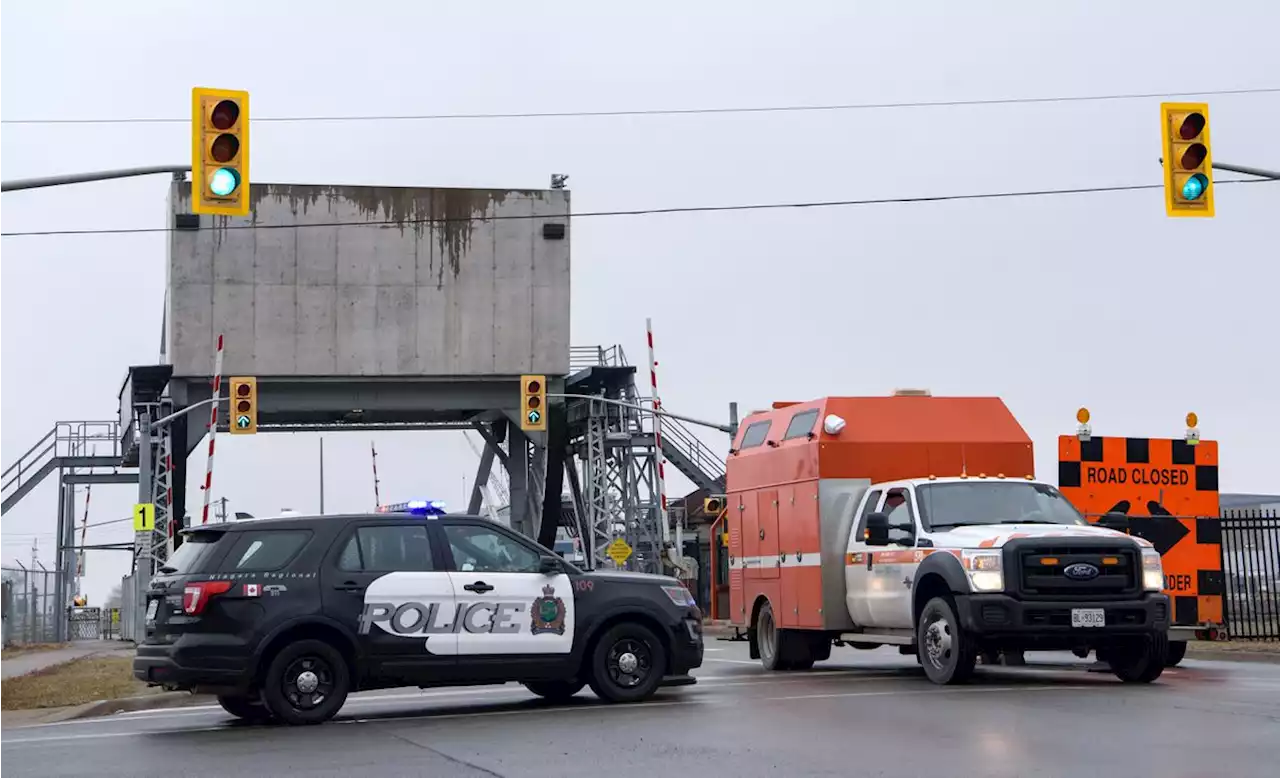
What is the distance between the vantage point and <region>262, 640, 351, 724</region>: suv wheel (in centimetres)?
1365

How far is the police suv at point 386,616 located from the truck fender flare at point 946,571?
7.60ft

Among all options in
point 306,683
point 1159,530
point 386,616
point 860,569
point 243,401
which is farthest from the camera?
point 243,401

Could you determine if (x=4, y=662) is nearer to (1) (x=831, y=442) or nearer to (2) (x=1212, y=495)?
(1) (x=831, y=442)

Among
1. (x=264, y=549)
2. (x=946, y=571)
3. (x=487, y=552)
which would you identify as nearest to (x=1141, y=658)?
(x=946, y=571)

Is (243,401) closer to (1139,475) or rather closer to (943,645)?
(1139,475)

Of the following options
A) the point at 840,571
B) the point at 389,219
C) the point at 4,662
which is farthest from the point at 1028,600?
the point at 389,219

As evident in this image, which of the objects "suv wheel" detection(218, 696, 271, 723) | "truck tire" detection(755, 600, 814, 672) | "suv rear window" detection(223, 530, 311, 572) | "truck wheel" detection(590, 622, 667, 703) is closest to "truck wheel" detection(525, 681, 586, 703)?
"truck wheel" detection(590, 622, 667, 703)

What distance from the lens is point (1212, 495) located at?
70.1ft

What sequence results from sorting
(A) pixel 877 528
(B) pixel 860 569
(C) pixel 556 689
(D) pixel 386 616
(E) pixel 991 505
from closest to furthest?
(D) pixel 386 616, (C) pixel 556 689, (A) pixel 877 528, (E) pixel 991 505, (B) pixel 860 569

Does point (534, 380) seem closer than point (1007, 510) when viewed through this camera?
No

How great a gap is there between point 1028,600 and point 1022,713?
8.27ft

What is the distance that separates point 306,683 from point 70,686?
8.10 meters

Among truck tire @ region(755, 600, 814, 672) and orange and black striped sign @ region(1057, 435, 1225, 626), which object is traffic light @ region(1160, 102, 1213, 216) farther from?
truck tire @ region(755, 600, 814, 672)

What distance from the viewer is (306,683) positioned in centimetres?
1380
